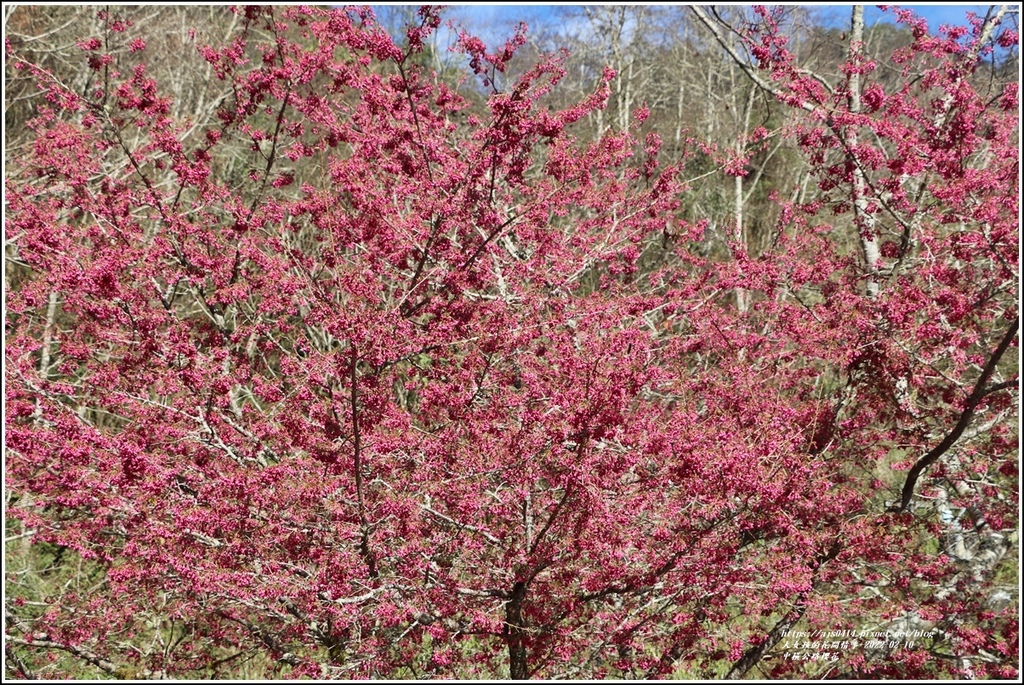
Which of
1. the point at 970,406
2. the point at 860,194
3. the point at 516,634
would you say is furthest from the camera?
the point at 860,194

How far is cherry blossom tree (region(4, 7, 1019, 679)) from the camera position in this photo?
485cm

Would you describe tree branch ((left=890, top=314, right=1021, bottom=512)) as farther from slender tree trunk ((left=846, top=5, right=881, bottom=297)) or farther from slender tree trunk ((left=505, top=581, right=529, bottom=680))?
slender tree trunk ((left=505, top=581, right=529, bottom=680))

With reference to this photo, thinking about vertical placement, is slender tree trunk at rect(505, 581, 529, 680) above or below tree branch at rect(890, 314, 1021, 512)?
below

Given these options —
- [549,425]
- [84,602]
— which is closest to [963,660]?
[549,425]

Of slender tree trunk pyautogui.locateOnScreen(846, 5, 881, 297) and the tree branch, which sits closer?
the tree branch

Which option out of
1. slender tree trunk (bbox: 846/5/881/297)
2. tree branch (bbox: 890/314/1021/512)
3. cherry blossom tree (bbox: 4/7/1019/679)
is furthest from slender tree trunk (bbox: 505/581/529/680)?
slender tree trunk (bbox: 846/5/881/297)

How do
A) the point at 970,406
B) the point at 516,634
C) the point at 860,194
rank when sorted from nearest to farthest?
the point at 516,634
the point at 970,406
the point at 860,194

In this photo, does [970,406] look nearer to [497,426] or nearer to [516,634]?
[497,426]

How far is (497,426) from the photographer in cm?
494

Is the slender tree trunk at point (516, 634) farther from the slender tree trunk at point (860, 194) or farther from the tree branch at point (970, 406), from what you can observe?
the slender tree trunk at point (860, 194)

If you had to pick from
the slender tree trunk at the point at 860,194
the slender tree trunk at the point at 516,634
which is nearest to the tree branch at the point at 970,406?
the slender tree trunk at the point at 860,194

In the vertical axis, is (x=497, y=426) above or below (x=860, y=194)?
below

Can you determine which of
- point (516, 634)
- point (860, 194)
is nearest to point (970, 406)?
point (860, 194)

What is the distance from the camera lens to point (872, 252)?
7254 millimetres
